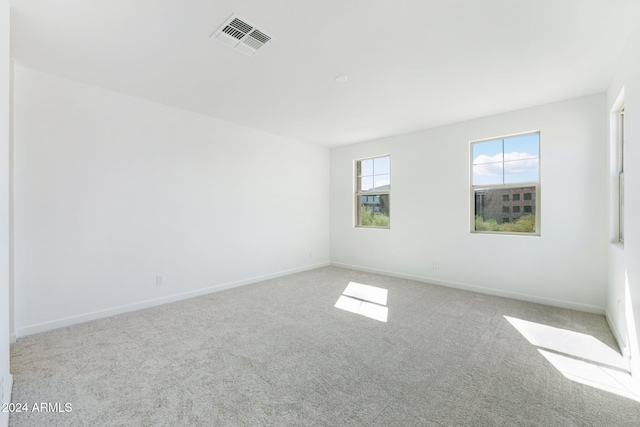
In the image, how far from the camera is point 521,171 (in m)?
3.94

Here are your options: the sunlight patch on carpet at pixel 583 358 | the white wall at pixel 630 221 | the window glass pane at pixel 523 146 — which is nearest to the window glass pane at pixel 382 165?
the window glass pane at pixel 523 146

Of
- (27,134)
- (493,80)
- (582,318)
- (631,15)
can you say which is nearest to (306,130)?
(493,80)

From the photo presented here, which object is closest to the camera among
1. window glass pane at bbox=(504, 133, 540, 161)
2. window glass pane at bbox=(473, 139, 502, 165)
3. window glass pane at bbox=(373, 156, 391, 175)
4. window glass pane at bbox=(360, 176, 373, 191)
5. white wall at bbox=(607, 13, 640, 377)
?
white wall at bbox=(607, 13, 640, 377)

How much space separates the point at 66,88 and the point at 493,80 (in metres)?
4.59

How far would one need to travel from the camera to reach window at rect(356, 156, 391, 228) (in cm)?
544

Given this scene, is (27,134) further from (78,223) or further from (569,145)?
(569,145)

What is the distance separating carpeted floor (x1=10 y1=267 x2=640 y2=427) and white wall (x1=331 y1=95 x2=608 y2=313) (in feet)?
1.68

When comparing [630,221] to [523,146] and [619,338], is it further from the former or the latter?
[523,146]

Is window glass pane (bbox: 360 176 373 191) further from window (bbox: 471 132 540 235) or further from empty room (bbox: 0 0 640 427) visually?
window (bbox: 471 132 540 235)

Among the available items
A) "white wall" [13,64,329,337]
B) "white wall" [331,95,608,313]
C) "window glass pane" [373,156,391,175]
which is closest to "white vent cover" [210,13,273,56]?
"white wall" [13,64,329,337]

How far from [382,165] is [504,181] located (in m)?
2.09

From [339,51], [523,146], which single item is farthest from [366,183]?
[339,51]

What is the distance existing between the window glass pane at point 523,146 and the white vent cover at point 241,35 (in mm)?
3644

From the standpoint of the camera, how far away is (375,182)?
5.62 meters
